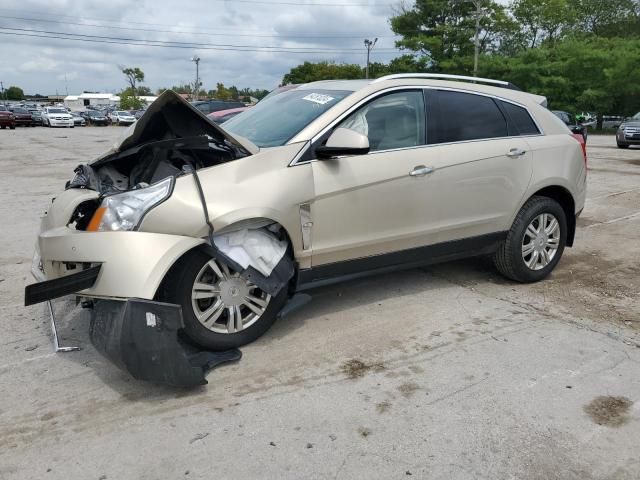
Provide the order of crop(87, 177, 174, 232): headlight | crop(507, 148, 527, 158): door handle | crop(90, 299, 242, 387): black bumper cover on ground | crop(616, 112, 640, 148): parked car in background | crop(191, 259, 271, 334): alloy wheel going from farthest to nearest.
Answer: crop(616, 112, 640, 148): parked car in background < crop(507, 148, 527, 158): door handle < crop(191, 259, 271, 334): alloy wheel < crop(87, 177, 174, 232): headlight < crop(90, 299, 242, 387): black bumper cover on ground

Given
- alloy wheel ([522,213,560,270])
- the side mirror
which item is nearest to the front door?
the side mirror

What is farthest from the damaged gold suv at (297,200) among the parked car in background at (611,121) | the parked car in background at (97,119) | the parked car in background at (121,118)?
the parked car in background at (97,119)

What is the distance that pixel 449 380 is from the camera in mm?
3268

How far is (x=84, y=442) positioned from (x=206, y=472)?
661mm

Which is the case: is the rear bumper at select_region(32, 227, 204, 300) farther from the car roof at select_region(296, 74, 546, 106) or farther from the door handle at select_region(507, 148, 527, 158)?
the door handle at select_region(507, 148, 527, 158)

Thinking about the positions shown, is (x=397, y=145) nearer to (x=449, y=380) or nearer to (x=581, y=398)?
(x=449, y=380)

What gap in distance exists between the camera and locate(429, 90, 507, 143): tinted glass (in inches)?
170

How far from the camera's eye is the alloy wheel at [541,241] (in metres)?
4.87

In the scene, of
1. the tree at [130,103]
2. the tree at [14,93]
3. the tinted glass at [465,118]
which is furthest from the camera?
the tree at [14,93]

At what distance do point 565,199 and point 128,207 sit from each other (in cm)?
389

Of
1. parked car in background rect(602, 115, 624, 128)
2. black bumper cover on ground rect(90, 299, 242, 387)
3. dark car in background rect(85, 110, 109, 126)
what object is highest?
dark car in background rect(85, 110, 109, 126)

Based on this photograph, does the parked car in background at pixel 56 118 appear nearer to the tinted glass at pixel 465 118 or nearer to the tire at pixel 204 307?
the tinted glass at pixel 465 118

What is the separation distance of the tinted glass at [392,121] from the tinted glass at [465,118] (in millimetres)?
159

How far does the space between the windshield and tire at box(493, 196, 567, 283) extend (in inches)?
75.9
